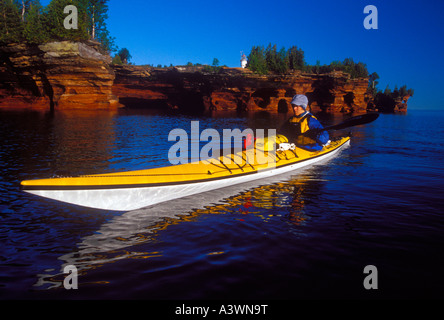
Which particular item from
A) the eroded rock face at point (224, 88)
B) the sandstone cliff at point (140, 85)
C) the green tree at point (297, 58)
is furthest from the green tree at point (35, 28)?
the green tree at point (297, 58)

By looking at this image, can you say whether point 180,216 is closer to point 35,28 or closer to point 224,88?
point 224,88

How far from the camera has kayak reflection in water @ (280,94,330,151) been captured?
811 centimetres

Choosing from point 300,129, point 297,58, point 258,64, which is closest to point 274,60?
point 258,64

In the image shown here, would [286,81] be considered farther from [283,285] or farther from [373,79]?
[373,79]

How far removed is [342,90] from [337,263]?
54.2m

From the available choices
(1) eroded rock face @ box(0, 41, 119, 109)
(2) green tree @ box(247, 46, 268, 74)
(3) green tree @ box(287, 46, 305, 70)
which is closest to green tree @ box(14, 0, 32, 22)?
(1) eroded rock face @ box(0, 41, 119, 109)

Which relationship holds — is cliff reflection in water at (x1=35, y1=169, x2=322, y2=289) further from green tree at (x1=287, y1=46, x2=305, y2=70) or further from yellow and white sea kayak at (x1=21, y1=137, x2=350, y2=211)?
green tree at (x1=287, y1=46, x2=305, y2=70)

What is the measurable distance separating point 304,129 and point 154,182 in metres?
5.47

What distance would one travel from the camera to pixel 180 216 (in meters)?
4.79

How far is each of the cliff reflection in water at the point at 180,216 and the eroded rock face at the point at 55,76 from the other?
3253cm

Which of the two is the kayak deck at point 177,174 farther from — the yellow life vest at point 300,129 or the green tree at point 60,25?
the green tree at point 60,25

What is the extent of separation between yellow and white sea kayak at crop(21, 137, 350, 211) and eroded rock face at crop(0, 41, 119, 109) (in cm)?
3190
